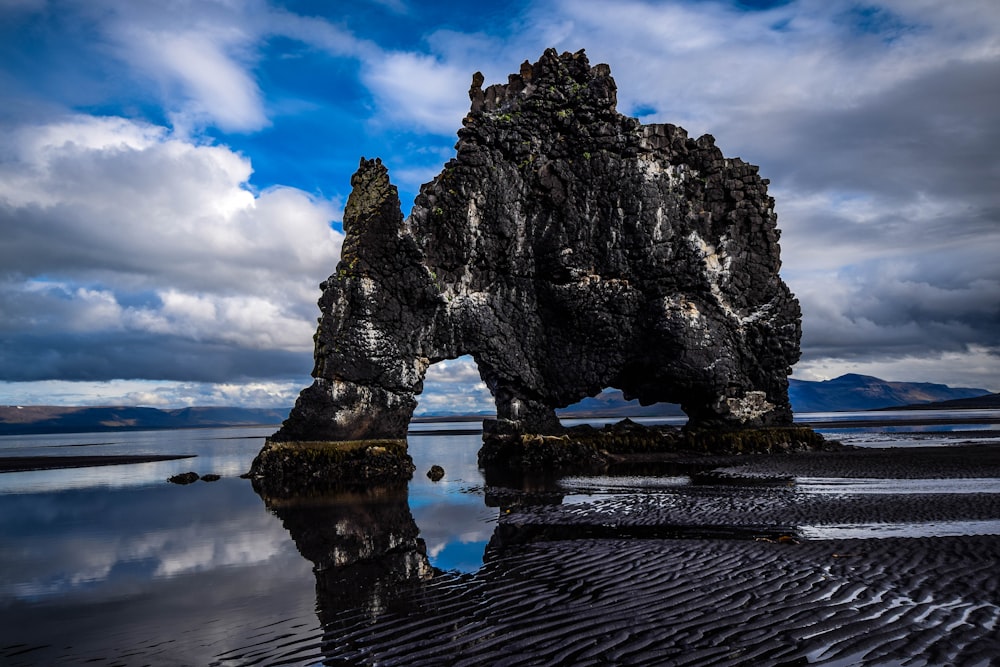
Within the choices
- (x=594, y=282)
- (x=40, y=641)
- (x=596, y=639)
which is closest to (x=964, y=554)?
(x=596, y=639)

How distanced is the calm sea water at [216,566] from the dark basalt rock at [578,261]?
41.3 feet

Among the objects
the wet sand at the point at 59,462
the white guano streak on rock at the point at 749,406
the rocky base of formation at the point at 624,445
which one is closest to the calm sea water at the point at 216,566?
the rocky base of formation at the point at 624,445

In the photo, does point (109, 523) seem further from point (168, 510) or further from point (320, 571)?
point (320, 571)

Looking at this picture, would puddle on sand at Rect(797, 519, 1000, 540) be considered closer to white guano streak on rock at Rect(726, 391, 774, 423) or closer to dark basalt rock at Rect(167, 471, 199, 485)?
white guano streak on rock at Rect(726, 391, 774, 423)

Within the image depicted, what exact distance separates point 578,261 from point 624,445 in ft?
44.2

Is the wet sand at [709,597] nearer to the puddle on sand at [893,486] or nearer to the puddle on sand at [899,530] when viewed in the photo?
the puddle on sand at [899,530]

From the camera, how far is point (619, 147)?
47.9m

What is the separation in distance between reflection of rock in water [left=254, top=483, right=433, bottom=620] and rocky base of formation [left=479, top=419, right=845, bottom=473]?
13.3 m

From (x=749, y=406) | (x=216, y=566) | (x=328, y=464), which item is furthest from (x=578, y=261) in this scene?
(x=216, y=566)

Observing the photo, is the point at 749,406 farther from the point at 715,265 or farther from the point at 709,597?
the point at 709,597

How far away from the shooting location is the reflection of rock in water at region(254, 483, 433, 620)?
44.3 feet

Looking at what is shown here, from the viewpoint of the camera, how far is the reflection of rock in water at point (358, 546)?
531 inches

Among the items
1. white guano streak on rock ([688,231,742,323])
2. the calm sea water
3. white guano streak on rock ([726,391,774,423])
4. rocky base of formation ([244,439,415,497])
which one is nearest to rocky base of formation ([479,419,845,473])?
white guano streak on rock ([726,391,774,423])

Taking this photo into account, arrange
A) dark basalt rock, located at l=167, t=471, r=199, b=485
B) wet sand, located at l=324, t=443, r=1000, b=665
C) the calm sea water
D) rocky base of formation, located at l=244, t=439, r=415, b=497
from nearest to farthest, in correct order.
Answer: wet sand, located at l=324, t=443, r=1000, b=665, the calm sea water, rocky base of formation, located at l=244, t=439, r=415, b=497, dark basalt rock, located at l=167, t=471, r=199, b=485
